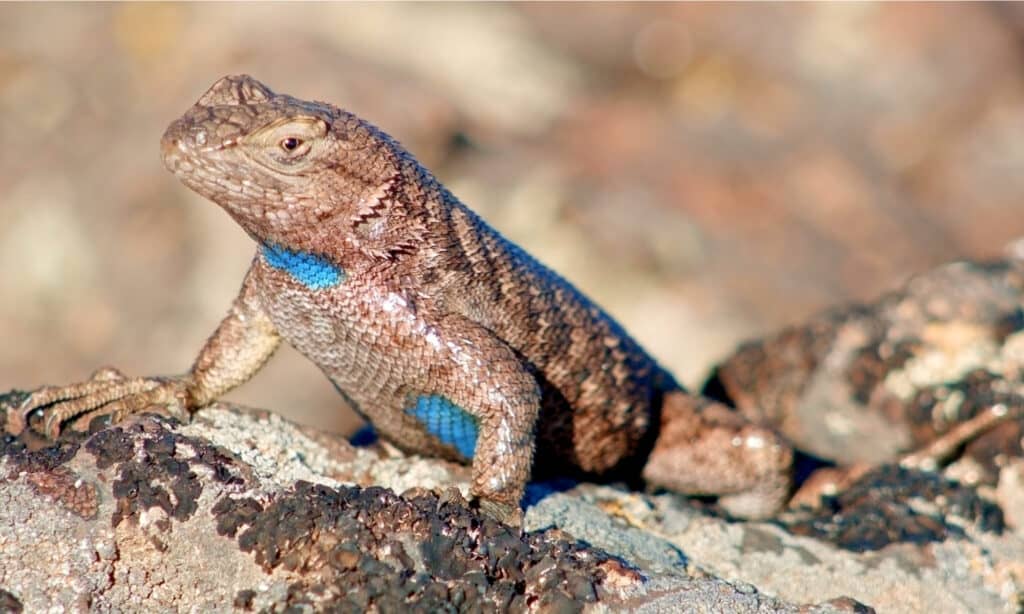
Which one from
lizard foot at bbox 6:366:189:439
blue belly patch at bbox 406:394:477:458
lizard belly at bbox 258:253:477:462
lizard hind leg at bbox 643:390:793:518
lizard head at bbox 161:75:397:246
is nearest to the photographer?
lizard head at bbox 161:75:397:246

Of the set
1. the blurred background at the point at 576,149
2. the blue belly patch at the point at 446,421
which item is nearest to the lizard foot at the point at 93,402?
the blue belly patch at the point at 446,421

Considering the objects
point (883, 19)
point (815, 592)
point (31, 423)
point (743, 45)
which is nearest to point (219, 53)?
point (743, 45)

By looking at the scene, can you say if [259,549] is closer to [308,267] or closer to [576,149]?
[308,267]

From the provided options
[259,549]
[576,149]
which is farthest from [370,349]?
[576,149]

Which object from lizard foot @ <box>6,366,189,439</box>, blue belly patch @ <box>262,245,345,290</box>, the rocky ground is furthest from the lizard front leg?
blue belly patch @ <box>262,245,345,290</box>

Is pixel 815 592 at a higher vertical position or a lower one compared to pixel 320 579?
higher

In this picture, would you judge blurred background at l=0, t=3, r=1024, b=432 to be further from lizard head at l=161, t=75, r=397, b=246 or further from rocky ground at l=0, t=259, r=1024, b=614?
lizard head at l=161, t=75, r=397, b=246

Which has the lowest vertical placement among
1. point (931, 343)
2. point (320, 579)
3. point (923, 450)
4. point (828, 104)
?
point (320, 579)

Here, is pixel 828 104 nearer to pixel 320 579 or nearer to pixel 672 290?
pixel 672 290
